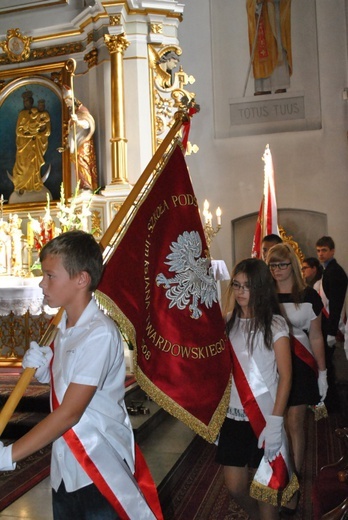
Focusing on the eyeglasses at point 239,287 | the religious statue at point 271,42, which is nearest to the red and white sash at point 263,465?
the eyeglasses at point 239,287

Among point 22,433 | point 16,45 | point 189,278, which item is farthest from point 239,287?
point 16,45

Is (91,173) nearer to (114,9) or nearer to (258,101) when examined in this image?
(114,9)

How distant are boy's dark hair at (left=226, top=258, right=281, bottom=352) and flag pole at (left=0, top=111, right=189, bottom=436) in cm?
61

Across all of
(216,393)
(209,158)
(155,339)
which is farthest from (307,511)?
(209,158)

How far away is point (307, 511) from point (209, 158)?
9.32 metres

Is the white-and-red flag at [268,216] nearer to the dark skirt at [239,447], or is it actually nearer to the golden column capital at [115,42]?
the golden column capital at [115,42]

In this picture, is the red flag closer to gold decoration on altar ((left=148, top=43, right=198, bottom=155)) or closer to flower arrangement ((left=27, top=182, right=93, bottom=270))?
flower arrangement ((left=27, top=182, right=93, bottom=270))

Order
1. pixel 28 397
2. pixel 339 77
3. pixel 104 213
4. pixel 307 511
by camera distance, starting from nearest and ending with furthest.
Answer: pixel 307 511 → pixel 28 397 → pixel 104 213 → pixel 339 77

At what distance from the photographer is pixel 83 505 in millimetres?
1667

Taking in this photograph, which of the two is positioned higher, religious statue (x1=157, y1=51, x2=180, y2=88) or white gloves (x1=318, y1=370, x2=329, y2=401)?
religious statue (x1=157, y1=51, x2=180, y2=88)

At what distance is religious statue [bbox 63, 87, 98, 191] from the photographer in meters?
7.96

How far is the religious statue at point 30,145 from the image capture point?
28.7ft

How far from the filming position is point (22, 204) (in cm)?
857

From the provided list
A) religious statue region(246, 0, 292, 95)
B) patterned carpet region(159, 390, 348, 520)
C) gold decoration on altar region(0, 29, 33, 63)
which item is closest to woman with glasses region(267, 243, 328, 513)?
patterned carpet region(159, 390, 348, 520)
